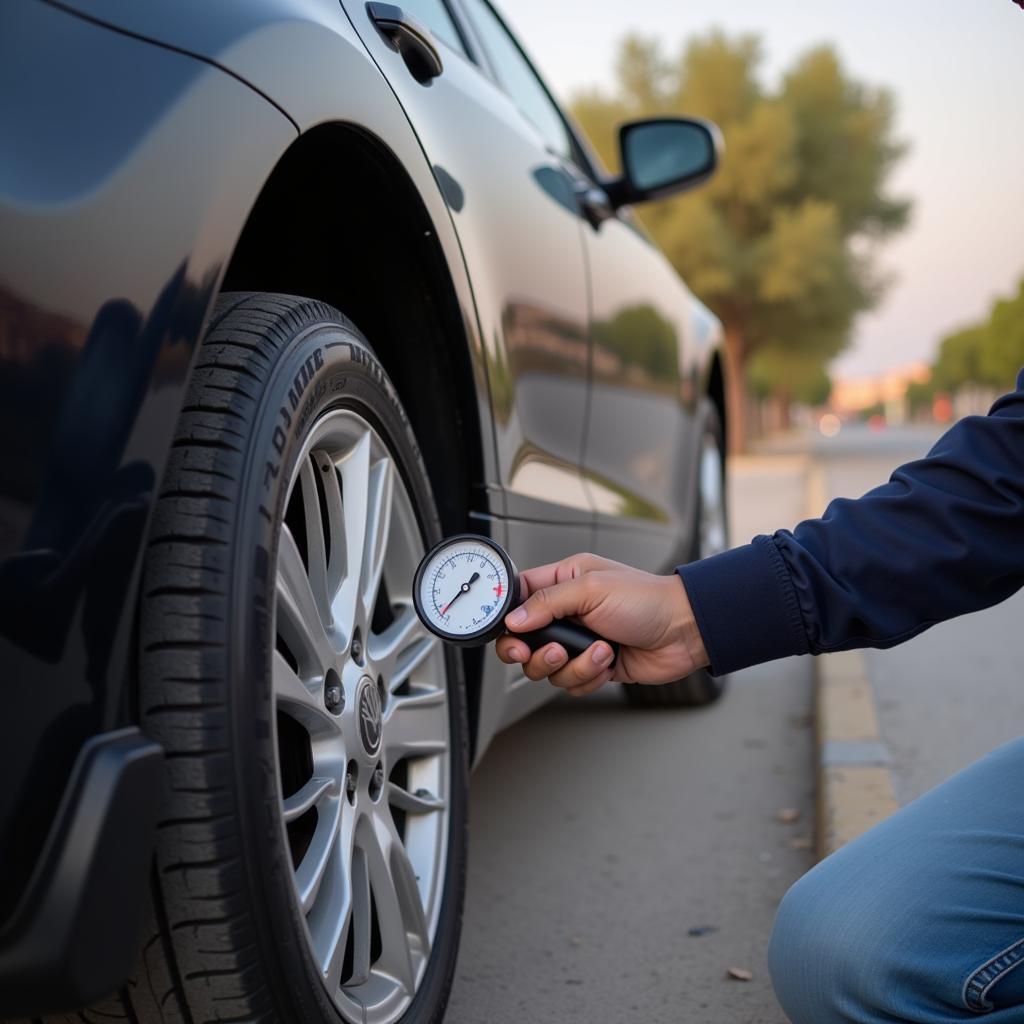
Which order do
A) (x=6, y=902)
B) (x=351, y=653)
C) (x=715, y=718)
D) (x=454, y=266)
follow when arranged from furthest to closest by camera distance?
(x=715, y=718) → (x=454, y=266) → (x=351, y=653) → (x=6, y=902)

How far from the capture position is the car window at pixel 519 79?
9.50ft

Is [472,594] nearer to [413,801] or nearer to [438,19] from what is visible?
[413,801]

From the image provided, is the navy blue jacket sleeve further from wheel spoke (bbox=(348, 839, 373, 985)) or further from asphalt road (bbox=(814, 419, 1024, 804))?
asphalt road (bbox=(814, 419, 1024, 804))

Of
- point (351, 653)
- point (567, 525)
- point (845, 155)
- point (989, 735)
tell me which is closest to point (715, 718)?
point (989, 735)

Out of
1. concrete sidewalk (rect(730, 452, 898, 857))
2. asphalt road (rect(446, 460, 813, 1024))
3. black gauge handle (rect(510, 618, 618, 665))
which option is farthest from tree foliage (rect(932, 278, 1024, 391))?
black gauge handle (rect(510, 618, 618, 665))

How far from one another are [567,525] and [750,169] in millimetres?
27283

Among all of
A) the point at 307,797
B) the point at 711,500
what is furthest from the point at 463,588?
the point at 711,500

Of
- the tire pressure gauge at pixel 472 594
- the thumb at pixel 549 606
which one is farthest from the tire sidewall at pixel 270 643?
the thumb at pixel 549 606

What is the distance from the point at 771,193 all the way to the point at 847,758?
27399 mm

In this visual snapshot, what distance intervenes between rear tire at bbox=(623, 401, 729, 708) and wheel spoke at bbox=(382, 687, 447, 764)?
77.0 inches

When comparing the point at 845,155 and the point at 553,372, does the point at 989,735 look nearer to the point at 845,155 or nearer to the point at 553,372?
the point at 553,372

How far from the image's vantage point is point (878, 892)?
1.64 meters

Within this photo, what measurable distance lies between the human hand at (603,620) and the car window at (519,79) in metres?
1.50

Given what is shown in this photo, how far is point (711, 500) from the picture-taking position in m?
4.68
